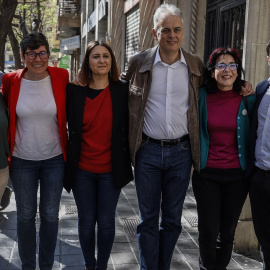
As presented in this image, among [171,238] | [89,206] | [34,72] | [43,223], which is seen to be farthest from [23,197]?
[171,238]

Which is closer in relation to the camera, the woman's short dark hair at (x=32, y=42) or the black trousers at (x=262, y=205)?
the black trousers at (x=262, y=205)

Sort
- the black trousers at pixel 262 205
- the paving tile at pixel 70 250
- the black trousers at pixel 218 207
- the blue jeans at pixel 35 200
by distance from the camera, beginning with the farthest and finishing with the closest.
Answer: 1. the paving tile at pixel 70 250
2. the blue jeans at pixel 35 200
3. the black trousers at pixel 218 207
4. the black trousers at pixel 262 205

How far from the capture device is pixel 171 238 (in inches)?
151

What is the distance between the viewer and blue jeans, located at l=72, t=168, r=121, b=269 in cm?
371

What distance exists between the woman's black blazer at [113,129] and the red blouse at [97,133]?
1.6 inches

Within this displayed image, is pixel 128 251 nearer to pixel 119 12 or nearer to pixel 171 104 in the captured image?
pixel 171 104

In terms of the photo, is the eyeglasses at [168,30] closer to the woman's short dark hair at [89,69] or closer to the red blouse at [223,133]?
the woman's short dark hair at [89,69]

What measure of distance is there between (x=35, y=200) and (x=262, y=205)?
182 centimetres

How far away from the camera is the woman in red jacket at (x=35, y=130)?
3.57 meters

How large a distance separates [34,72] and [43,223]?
4.13 ft

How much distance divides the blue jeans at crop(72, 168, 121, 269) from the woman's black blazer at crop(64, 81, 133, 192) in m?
0.08

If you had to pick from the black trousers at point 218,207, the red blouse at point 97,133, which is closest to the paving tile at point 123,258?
the black trousers at point 218,207

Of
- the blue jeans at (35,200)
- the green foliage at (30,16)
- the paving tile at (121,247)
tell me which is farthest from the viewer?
the green foliage at (30,16)

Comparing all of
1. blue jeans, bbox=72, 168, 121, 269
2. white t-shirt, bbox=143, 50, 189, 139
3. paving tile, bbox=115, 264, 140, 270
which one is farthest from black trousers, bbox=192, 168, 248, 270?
paving tile, bbox=115, 264, 140, 270
